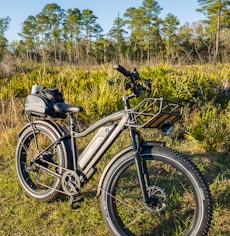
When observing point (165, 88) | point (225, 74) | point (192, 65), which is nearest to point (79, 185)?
point (165, 88)

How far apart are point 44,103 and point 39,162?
637mm

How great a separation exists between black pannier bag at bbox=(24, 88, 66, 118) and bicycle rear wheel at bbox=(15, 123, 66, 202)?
0.17 metres

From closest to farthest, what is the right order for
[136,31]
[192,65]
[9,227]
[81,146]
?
[9,227], [81,146], [192,65], [136,31]

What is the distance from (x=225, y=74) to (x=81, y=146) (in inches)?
205

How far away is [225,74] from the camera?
859 cm

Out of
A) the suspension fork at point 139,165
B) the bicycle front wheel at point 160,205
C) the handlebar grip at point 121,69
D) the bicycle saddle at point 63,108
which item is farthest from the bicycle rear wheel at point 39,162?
the handlebar grip at point 121,69

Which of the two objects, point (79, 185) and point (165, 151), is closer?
point (165, 151)

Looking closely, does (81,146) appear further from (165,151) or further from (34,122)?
(165,151)

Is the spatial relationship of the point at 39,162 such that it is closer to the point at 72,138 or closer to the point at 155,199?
the point at 72,138

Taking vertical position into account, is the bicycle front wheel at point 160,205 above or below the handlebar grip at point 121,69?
below

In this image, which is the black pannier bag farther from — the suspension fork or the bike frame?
the suspension fork

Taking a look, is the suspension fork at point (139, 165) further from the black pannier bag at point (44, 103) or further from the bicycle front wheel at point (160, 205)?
the black pannier bag at point (44, 103)

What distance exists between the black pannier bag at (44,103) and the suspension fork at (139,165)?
888mm

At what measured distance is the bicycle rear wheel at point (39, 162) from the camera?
3.11 metres
